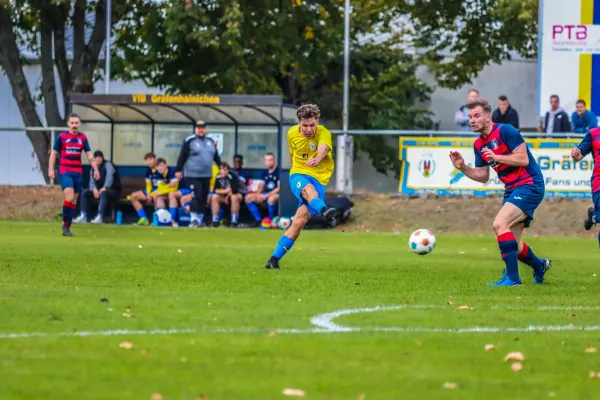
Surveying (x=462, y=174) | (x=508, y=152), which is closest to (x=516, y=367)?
(x=508, y=152)

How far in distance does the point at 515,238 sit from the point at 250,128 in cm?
1667

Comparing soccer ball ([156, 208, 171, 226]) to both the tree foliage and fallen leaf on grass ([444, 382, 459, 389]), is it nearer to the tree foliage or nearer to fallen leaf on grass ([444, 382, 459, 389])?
the tree foliage

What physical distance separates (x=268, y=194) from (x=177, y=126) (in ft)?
11.7

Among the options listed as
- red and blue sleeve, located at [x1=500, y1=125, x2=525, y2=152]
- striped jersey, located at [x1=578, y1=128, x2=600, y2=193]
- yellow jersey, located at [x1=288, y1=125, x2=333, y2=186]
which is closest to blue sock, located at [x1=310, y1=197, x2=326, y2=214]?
yellow jersey, located at [x1=288, y1=125, x2=333, y2=186]

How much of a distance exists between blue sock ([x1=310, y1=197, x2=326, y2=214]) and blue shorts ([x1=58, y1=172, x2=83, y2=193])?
797 centimetres

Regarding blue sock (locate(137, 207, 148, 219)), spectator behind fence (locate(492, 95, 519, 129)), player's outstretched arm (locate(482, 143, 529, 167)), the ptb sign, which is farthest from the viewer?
the ptb sign

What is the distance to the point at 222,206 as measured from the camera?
27000 mm

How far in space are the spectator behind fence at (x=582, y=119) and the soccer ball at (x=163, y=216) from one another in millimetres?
8892

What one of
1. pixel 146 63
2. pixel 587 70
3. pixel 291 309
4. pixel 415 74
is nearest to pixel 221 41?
pixel 146 63

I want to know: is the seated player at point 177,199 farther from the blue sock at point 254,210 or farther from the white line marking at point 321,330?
the white line marking at point 321,330

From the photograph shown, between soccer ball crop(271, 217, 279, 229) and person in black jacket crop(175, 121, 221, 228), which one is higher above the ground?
person in black jacket crop(175, 121, 221, 228)

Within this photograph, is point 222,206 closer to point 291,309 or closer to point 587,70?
point 587,70

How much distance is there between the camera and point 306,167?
13750 millimetres

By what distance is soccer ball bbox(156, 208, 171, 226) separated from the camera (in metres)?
27.0
